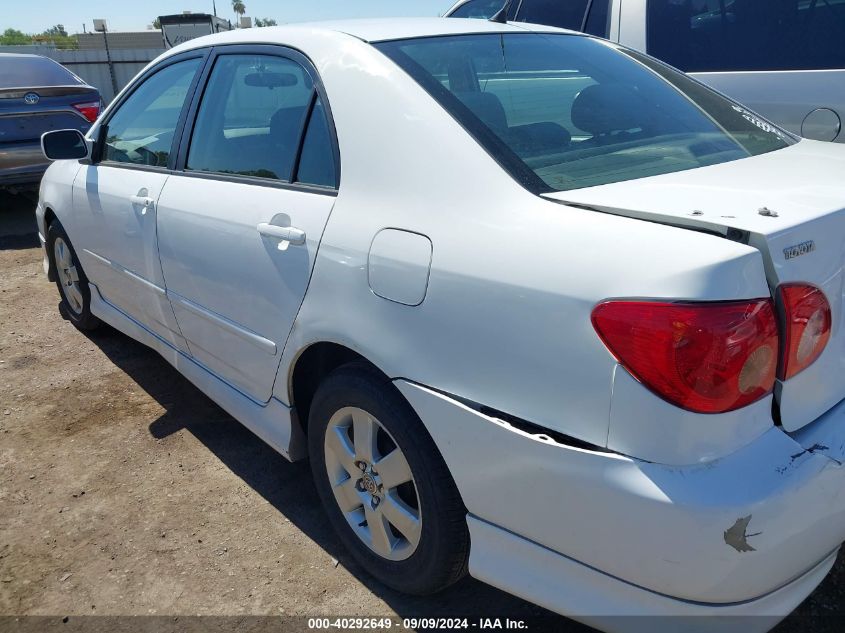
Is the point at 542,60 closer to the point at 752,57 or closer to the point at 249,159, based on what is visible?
the point at 249,159

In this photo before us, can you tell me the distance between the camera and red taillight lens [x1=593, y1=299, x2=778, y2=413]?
1.42 metres

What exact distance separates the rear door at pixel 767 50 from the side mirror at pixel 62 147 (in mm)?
3198

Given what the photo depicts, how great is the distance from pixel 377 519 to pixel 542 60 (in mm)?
1618

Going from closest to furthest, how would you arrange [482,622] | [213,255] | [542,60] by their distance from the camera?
[482,622], [542,60], [213,255]

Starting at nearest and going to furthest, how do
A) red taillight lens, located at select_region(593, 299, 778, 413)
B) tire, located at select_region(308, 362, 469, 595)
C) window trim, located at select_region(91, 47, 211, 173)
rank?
red taillight lens, located at select_region(593, 299, 778, 413), tire, located at select_region(308, 362, 469, 595), window trim, located at select_region(91, 47, 211, 173)

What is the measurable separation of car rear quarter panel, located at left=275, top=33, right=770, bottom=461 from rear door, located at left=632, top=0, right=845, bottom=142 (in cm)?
248

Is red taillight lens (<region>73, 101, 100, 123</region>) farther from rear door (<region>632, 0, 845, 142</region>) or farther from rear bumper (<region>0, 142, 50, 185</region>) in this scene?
rear door (<region>632, 0, 845, 142</region>)

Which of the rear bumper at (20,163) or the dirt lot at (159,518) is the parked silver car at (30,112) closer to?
the rear bumper at (20,163)

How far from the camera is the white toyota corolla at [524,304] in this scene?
4.73 feet

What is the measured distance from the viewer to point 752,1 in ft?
12.5

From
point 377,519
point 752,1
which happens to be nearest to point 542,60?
point 377,519

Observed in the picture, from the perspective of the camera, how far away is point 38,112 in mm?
7230

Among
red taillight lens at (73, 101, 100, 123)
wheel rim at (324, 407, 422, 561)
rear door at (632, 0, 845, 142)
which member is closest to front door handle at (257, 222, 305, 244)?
wheel rim at (324, 407, 422, 561)

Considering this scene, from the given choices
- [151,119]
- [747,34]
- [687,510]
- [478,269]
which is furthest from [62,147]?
[747,34]
